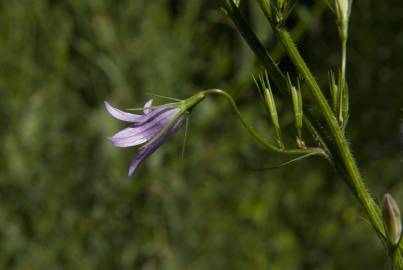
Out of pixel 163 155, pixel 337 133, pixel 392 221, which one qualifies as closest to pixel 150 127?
pixel 337 133

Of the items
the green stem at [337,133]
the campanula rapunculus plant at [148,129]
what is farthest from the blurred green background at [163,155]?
the green stem at [337,133]

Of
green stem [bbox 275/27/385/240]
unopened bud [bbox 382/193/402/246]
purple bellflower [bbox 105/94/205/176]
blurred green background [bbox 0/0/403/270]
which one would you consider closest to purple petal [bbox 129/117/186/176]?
purple bellflower [bbox 105/94/205/176]

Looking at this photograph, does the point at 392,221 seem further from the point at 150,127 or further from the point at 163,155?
the point at 163,155

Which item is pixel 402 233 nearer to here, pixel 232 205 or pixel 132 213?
pixel 132 213

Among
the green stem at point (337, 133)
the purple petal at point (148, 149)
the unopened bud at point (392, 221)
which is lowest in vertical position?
the unopened bud at point (392, 221)

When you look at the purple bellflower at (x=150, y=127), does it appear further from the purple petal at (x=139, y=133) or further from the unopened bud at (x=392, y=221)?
the unopened bud at (x=392, y=221)

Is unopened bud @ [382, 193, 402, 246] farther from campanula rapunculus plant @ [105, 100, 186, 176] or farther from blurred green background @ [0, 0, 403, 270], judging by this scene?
blurred green background @ [0, 0, 403, 270]
